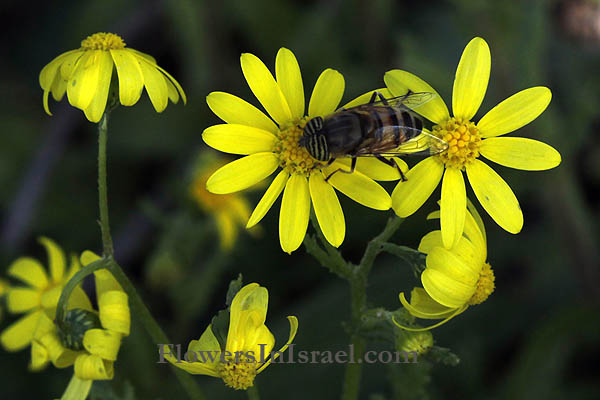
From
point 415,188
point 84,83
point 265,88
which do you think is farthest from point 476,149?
point 84,83

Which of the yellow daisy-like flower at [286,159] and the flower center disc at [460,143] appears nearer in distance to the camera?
the yellow daisy-like flower at [286,159]

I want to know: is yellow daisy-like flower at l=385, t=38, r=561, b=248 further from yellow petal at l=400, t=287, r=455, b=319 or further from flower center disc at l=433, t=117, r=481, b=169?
yellow petal at l=400, t=287, r=455, b=319

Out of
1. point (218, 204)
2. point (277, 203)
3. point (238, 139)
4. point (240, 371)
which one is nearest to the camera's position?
point (240, 371)

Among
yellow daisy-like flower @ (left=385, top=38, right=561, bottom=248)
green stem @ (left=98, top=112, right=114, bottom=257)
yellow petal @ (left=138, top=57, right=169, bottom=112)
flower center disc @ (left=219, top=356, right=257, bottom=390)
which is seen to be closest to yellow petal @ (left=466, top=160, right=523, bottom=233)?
yellow daisy-like flower @ (left=385, top=38, right=561, bottom=248)

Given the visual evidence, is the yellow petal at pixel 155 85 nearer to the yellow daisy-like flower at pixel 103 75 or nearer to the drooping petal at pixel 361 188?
the yellow daisy-like flower at pixel 103 75

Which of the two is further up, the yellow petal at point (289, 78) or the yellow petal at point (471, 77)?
the yellow petal at point (471, 77)

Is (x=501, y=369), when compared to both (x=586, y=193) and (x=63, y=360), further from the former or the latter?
(x=63, y=360)

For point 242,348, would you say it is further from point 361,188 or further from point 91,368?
point 361,188

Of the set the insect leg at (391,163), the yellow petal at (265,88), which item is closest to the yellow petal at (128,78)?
the yellow petal at (265,88)
